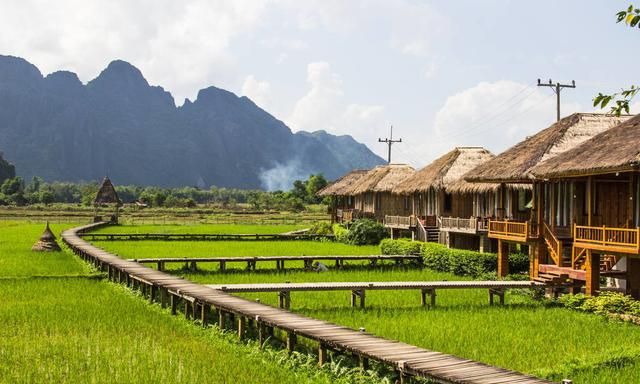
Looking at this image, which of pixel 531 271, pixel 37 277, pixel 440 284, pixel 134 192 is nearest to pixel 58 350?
pixel 440 284

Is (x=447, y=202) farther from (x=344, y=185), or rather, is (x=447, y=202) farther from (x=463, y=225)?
(x=344, y=185)

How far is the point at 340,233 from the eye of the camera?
47500mm

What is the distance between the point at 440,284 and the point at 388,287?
1.31m

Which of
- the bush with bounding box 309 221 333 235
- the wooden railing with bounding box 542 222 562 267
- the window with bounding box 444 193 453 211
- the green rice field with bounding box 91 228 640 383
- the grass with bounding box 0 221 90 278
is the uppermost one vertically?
the window with bounding box 444 193 453 211

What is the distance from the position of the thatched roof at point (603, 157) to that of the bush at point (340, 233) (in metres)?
24.0

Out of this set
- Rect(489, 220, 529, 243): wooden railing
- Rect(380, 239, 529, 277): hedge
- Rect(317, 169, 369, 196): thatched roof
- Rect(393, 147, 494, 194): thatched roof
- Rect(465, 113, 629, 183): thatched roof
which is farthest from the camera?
Rect(317, 169, 369, 196): thatched roof

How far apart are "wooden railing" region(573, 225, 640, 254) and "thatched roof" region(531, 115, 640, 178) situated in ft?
4.67

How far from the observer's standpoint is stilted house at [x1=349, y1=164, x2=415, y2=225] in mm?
47188

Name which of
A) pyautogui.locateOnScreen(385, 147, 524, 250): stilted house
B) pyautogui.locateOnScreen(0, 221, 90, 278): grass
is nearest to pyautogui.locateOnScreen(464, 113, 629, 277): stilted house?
pyautogui.locateOnScreen(385, 147, 524, 250): stilted house

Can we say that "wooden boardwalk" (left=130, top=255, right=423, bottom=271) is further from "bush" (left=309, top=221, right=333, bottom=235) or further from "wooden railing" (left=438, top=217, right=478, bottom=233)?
"bush" (left=309, top=221, right=333, bottom=235)

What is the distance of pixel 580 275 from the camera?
1989 cm

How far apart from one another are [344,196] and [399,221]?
17548 mm

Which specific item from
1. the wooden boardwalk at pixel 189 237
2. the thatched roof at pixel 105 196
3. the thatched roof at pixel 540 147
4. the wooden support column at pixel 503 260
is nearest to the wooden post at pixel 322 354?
the thatched roof at pixel 540 147

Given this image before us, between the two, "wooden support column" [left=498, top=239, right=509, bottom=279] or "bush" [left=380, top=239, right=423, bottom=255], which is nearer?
"wooden support column" [left=498, top=239, right=509, bottom=279]
